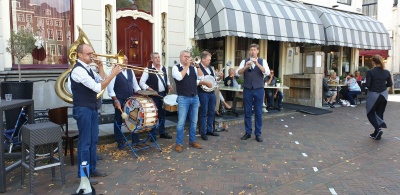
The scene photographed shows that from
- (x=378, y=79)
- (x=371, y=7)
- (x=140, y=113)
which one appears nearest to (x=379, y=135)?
(x=378, y=79)

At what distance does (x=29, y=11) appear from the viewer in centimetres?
719

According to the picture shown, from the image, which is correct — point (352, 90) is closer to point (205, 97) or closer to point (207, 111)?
point (207, 111)

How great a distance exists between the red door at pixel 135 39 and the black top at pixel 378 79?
563 cm

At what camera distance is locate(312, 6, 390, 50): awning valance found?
38.8 ft

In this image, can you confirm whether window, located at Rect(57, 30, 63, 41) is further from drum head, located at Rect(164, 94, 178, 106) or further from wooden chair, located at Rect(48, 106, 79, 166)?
wooden chair, located at Rect(48, 106, 79, 166)

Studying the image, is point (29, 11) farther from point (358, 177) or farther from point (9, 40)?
point (358, 177)

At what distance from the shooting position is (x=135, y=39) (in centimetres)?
880

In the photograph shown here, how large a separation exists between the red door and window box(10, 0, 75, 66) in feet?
4.35

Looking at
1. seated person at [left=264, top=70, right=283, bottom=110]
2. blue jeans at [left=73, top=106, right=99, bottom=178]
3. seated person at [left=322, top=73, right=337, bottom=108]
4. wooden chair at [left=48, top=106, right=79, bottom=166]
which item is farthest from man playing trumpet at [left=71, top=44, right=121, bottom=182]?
seated person at [left=322, top=73, right=337, bottom=108]

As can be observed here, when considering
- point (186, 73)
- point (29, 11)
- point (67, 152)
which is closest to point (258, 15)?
point (186, 73)

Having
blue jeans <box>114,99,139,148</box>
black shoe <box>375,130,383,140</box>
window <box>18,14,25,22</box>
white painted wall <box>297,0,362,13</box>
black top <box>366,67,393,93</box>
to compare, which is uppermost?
white painted wall <box>297,0,362,13</box>

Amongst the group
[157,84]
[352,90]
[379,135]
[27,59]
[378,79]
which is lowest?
[379,135]

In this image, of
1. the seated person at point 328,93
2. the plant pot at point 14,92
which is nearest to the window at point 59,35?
the plant pot at point 14,92

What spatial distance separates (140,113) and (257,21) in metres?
5.87
